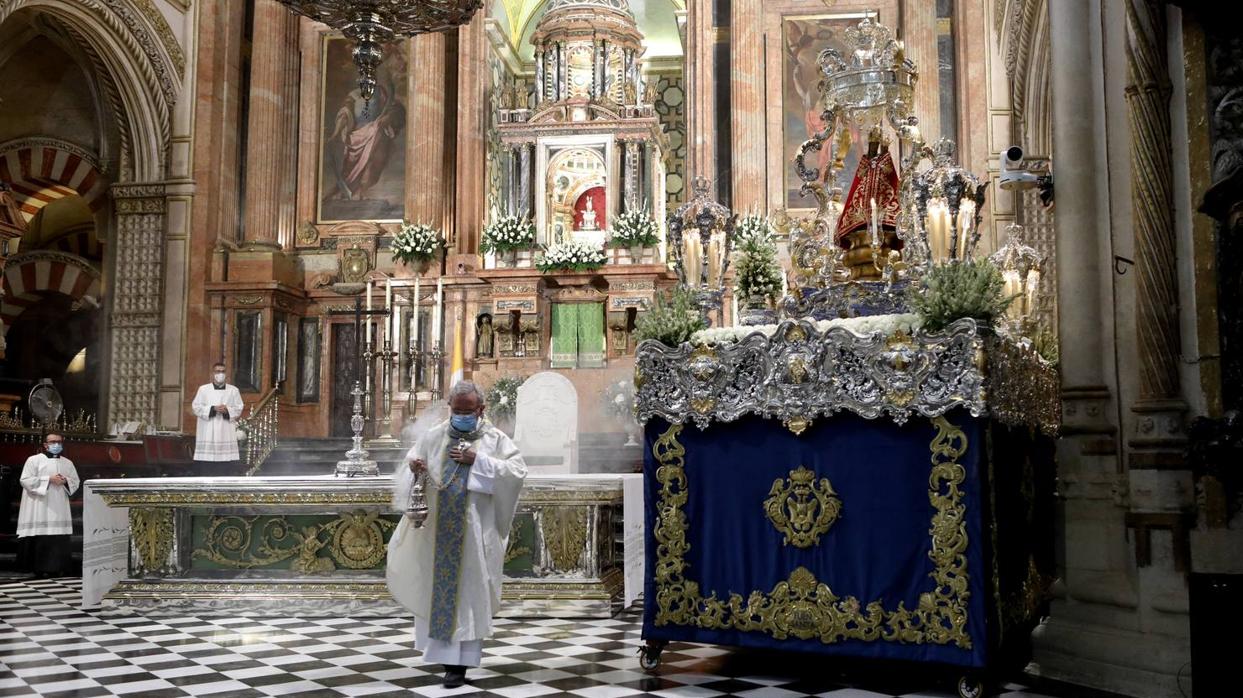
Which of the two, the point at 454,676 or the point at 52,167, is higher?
the point at 52,167

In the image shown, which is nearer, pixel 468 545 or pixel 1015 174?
pixel 468 545

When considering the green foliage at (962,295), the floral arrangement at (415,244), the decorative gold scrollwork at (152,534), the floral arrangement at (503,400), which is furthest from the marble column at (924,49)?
the decorative gold scrollwork at (152,534)

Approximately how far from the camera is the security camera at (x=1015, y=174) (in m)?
7.56

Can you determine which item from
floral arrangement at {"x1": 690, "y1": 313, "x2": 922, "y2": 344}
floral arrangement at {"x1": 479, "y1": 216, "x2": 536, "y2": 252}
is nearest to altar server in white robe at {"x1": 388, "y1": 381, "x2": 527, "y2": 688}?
floral arrangement at {"x1": 690, "y1": 313, "x2": 922, "y2": 344}

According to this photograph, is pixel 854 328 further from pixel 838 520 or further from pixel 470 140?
pixel 470 140

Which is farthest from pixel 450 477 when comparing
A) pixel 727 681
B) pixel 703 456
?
pixel 727 681

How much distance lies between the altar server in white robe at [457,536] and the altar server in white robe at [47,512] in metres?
7.07

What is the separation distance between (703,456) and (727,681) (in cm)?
125

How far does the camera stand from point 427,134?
59.2ft

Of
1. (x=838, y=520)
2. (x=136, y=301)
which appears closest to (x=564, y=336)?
(x=136, y=301)

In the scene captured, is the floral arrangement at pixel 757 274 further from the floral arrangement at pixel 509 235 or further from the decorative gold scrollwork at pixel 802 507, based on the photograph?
the floral arrangement at pixel 509 235

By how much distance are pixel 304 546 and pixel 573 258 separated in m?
7.94

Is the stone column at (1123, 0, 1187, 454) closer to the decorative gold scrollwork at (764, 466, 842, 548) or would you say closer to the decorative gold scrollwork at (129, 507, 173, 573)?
the decorative gold scrollwork at (764, 466, 842, 548)

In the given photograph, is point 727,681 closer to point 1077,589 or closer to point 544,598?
point 1077,589
